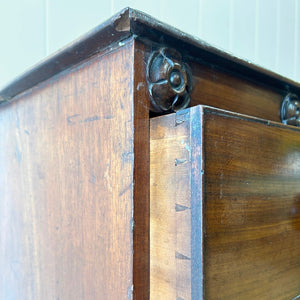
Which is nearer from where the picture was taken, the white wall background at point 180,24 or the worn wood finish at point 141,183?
the worn wood finish at point 141,183

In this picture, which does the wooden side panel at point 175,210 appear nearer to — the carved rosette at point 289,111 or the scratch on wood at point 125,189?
the scratch on wood at point 125,189

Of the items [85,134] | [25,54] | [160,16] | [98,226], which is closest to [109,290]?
[98,226]

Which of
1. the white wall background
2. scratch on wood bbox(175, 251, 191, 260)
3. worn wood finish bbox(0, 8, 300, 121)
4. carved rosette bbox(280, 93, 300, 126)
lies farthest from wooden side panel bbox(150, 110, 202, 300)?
the white wall background

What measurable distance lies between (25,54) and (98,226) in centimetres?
63

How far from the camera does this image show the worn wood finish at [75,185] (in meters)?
0.35

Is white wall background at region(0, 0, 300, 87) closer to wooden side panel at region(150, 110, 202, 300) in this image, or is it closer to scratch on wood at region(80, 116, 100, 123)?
scratch on wood at region(80, 116, 100, 123)

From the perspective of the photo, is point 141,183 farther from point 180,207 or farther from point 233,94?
point 233,94

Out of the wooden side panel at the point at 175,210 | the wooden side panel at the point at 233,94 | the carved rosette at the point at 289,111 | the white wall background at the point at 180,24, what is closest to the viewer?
the wooden side panel at the point at 175,210

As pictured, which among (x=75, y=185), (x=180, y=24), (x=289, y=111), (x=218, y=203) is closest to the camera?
(x=218, y=203)

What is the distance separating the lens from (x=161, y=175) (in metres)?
0.35

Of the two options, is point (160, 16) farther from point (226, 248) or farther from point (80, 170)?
point (226, 248)

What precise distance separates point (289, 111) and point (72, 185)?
450mm

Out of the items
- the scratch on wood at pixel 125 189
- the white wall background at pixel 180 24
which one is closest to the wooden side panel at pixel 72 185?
the scratch on wood at pixel 125 189

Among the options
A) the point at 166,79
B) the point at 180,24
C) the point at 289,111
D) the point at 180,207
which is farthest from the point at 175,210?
the point at 180,24
